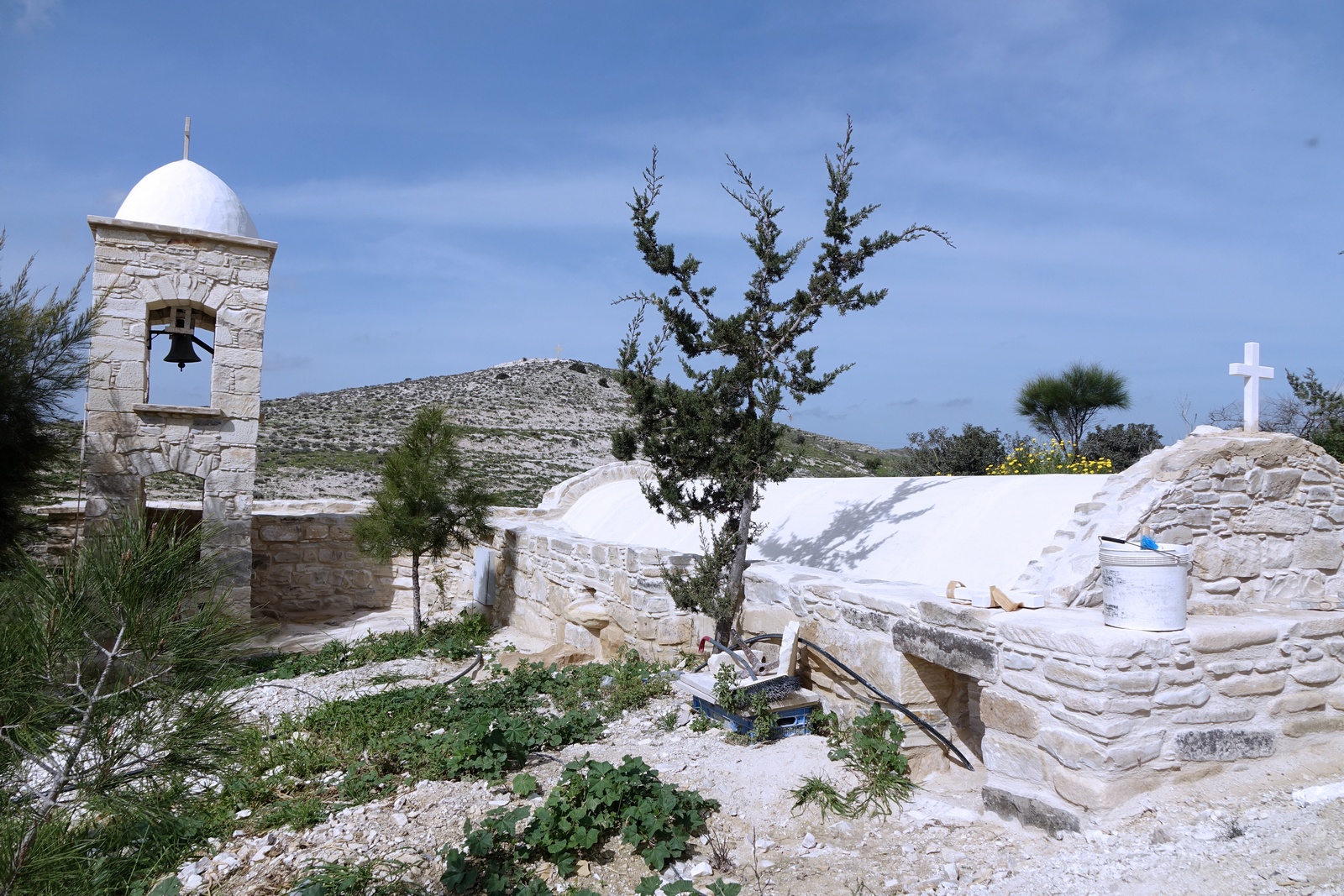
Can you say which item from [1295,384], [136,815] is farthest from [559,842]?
[1295,384]

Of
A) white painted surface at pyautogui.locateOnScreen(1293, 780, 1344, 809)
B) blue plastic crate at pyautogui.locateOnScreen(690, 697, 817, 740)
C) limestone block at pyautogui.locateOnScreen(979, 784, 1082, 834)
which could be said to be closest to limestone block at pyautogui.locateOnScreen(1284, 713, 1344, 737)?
white painted surface at pyautogui.locateOnScreen(1293, 780, 1344, 809)

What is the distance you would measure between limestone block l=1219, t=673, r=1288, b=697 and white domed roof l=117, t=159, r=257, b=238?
36.1ft

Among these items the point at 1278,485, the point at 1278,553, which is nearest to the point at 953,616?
the point at 1278,553

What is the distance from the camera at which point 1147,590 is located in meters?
3.98

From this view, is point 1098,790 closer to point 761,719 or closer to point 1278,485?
point 761,719

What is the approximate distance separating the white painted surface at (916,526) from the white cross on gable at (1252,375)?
1.03m

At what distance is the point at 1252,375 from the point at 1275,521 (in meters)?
0.99

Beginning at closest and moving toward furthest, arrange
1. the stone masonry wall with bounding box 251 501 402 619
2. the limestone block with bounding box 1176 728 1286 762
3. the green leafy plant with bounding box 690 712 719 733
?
the limestone block with bounding box 1176 728 1286 762, the green leafy plant with bounding box 690 712 719 733, the stone masonry wall with bounding box 251 501 402 619

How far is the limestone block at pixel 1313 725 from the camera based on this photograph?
4.24 metres

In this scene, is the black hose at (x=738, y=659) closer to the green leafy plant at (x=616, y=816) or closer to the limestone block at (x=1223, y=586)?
the green leafy plant at (x=616, y=816)

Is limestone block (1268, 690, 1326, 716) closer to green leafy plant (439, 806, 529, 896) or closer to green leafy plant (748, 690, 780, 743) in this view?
green leafy plant (748, 690, 780, 743)

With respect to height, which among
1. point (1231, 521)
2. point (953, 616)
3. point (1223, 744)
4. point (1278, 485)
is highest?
point (1278, 485)

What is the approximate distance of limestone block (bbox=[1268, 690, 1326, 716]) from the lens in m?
4.21

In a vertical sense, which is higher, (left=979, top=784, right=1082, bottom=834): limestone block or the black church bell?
the black church bell
